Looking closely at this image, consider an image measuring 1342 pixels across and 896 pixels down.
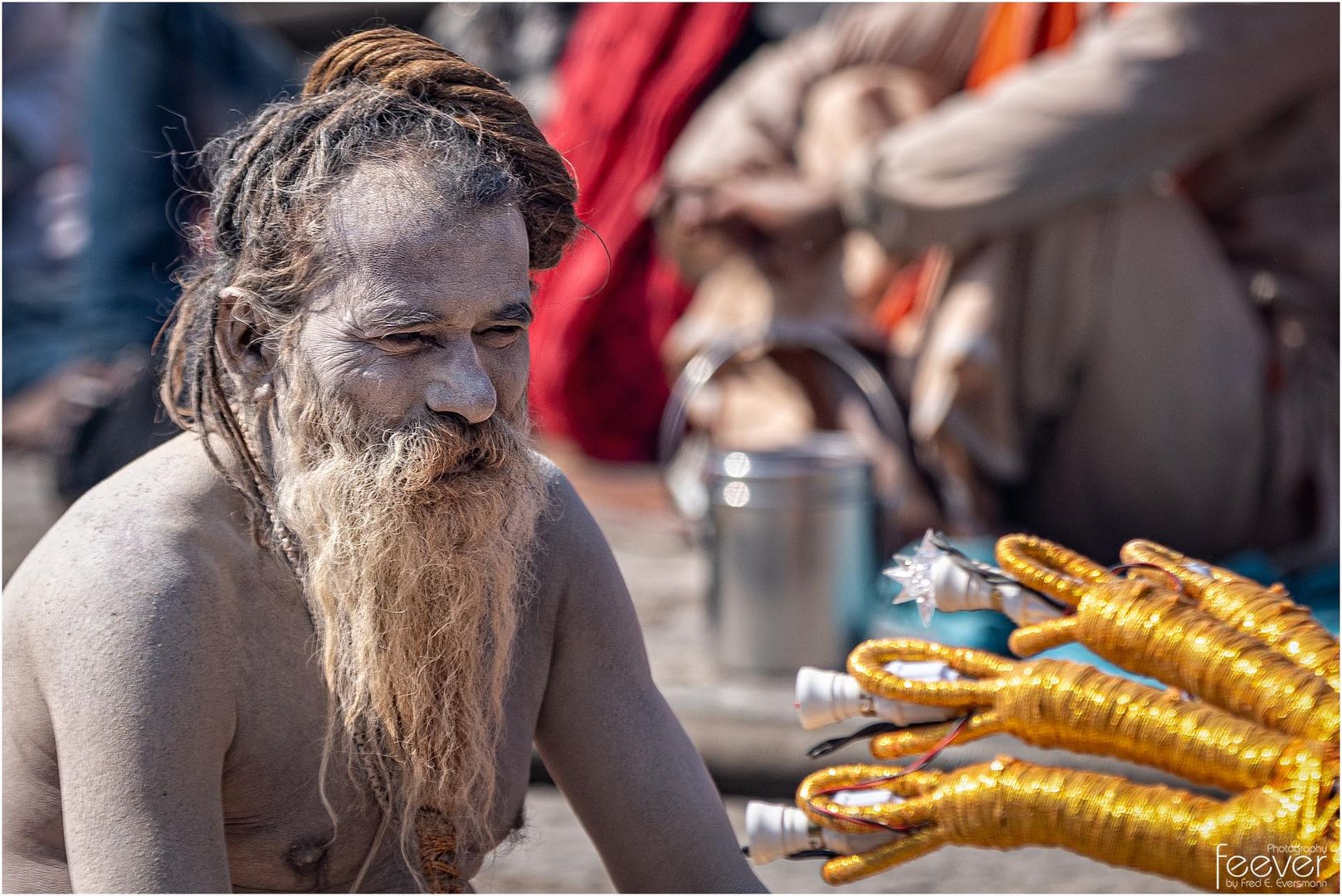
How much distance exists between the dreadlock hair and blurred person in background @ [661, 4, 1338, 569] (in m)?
2.64

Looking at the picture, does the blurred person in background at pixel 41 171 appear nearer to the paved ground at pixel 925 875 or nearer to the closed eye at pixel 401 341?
the paved ground at pixel 925 875

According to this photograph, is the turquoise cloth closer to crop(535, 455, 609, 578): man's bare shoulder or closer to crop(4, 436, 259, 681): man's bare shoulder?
crop(535, 455, 609, 578): man's bare shoulder

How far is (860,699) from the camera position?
1599 millimetres

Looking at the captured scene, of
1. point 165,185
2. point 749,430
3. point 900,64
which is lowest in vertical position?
point 749,430

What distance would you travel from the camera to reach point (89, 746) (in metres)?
1.39

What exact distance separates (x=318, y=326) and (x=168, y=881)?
22.4 inches

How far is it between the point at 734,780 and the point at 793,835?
5.88 feet

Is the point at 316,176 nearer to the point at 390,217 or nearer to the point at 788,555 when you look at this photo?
the point at 390,217

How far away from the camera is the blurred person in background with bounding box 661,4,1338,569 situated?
13.1 ft

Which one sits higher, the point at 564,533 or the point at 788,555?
the point at 564,533

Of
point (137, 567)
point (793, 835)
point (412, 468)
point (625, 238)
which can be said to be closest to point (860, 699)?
point (793, 835)

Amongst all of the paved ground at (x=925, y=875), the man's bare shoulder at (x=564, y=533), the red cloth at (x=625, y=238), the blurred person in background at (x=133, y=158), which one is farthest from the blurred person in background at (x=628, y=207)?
the man's bare shoulder at (x=564, y=533)

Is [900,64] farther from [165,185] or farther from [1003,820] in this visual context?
[1003,820]

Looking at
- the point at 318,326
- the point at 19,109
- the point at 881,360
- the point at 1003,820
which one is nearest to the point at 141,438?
the point at 881,360
